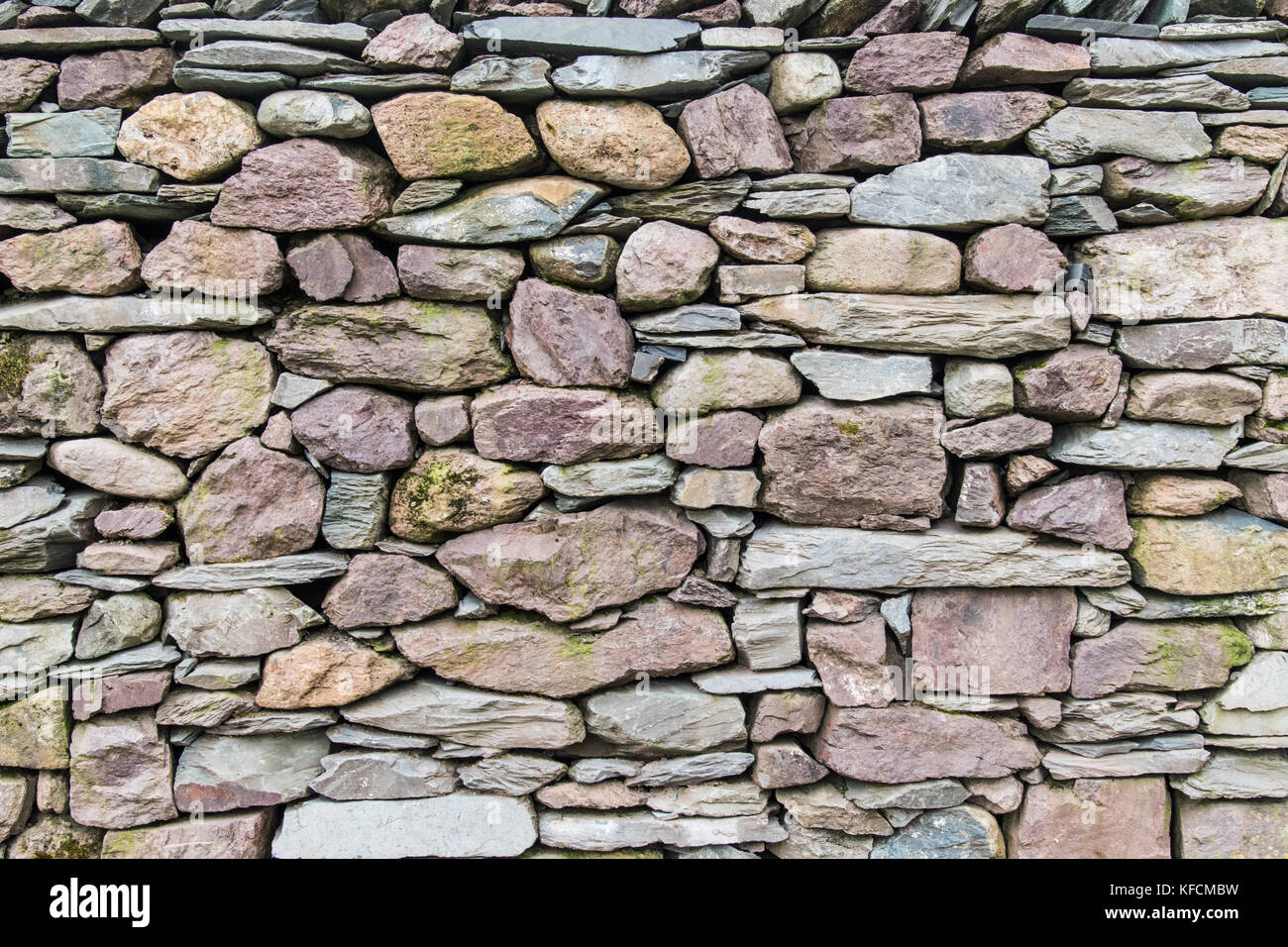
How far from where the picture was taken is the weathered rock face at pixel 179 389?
3.36 m

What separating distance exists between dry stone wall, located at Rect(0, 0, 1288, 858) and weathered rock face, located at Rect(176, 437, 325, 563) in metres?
0.02

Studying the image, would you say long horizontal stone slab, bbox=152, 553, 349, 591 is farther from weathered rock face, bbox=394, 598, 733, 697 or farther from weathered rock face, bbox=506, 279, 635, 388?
weathered rock face, bbox=506, 279, 635, 388

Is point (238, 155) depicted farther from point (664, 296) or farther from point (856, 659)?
point (856, 659)

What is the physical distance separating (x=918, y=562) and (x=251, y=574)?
2948 mm

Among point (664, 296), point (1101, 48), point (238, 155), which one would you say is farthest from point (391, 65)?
point (1101, 48)

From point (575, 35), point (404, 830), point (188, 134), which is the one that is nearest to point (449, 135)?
point (575, 35)

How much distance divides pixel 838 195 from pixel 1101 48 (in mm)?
1325

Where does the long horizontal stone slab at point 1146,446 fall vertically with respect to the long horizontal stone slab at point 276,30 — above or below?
below

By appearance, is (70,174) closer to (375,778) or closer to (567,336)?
(567,336)

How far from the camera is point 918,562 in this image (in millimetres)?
3449

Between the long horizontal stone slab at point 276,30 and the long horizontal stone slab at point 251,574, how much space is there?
2200 millimetres

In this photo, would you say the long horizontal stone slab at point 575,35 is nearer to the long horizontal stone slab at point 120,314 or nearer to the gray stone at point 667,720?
the long horizontal stone slab at point 120,314

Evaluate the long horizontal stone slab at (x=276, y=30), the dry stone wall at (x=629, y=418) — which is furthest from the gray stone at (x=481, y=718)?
the long horizontal stone slab at (x=276, y=30)

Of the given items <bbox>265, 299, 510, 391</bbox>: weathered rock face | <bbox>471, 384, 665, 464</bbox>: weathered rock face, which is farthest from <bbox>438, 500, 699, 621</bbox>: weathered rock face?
<bbox>265, 299, 510, 391</bbox>: weathered rock face
